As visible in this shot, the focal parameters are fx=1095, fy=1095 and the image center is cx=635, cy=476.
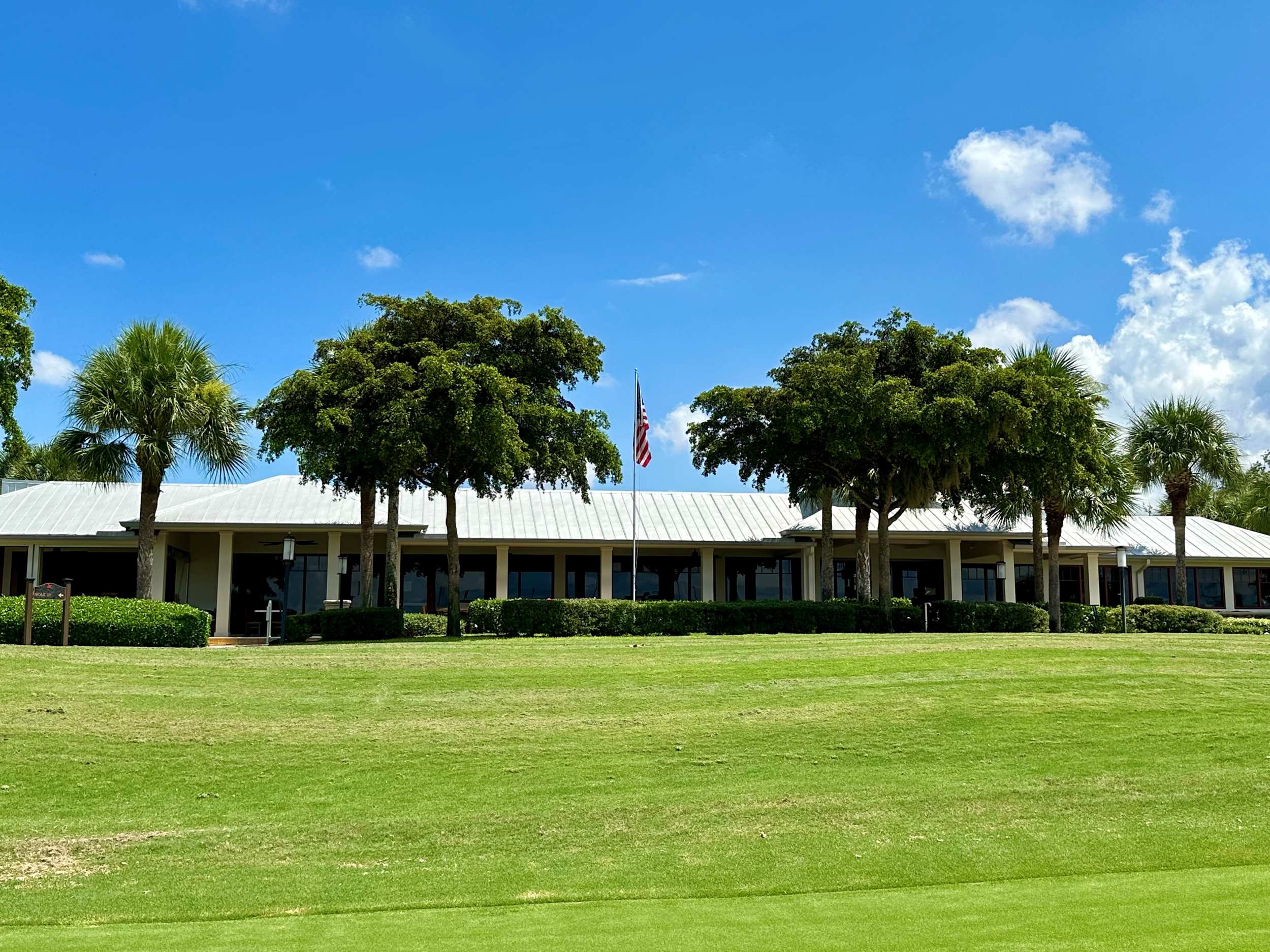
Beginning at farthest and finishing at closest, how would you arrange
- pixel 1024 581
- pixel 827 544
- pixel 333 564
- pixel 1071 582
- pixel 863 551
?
pixel 1071 582
pixel 1024 581
pixel 333 564
pixel 827 544
pixel 863 551

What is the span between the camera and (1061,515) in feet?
91.9

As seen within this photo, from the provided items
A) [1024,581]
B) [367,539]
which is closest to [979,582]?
[1024,581]

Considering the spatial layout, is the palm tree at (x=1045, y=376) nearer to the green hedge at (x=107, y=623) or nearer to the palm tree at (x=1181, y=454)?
the palm tree at (x=1181, y=454)

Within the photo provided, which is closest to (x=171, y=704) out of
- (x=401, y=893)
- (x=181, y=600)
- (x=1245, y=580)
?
(x=401, y=893)

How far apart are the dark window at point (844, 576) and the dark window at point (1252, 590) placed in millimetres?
14152

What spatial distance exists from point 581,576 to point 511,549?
9.74 feet

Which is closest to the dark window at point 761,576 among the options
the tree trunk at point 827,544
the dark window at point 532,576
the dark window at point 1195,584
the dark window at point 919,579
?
the dark window at point 919,579

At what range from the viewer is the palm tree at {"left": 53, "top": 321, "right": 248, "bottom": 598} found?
22703 millimetres

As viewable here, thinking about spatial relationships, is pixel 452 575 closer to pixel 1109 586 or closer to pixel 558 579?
pixel 558 579

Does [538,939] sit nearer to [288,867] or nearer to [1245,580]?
[288,867]

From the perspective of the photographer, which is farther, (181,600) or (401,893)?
(181,600)

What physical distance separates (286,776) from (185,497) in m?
25.7

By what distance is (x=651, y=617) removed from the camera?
73.4ft

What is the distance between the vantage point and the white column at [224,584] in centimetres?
2852
